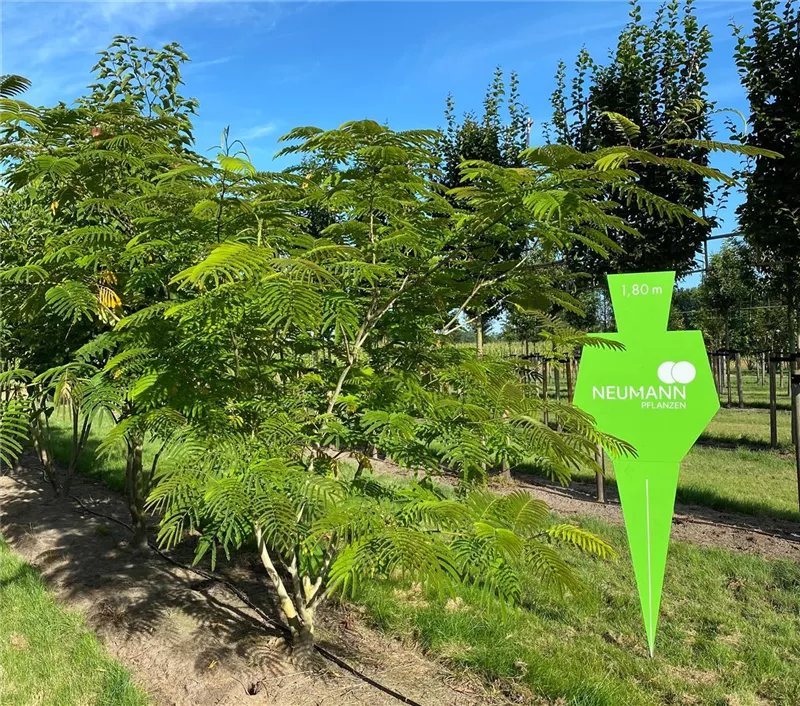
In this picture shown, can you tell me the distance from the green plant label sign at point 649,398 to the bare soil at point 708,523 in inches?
69.0

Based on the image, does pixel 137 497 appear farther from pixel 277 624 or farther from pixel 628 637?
pixel 628 637

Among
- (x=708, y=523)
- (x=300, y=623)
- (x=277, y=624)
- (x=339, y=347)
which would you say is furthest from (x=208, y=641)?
(x=708, y=523)

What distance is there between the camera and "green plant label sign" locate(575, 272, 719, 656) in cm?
337

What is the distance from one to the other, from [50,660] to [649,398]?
3692 millimetres

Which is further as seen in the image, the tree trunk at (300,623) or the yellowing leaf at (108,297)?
the tree trunk at (300,623)

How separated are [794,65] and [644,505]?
5.45 m

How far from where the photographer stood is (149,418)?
7.32ft

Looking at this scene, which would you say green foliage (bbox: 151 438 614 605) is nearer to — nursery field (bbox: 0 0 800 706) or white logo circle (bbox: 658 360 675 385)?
nursery field (bbox: 0 0 800 706)

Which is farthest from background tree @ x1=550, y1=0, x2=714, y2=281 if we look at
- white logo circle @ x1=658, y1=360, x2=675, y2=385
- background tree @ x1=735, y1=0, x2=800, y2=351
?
white logo circle @ x1=658, y1=360, x2=675, y2=385

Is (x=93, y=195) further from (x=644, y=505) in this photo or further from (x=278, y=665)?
(x=644, y=505)

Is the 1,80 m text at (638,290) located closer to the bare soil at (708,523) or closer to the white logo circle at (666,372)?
the white logo circle at (666,372)

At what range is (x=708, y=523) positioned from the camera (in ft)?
20.0

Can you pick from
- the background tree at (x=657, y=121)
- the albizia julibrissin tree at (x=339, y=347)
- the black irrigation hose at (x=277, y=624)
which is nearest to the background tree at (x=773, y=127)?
the background tree at (x=657, y=121)

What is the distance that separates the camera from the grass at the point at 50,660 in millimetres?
2916
